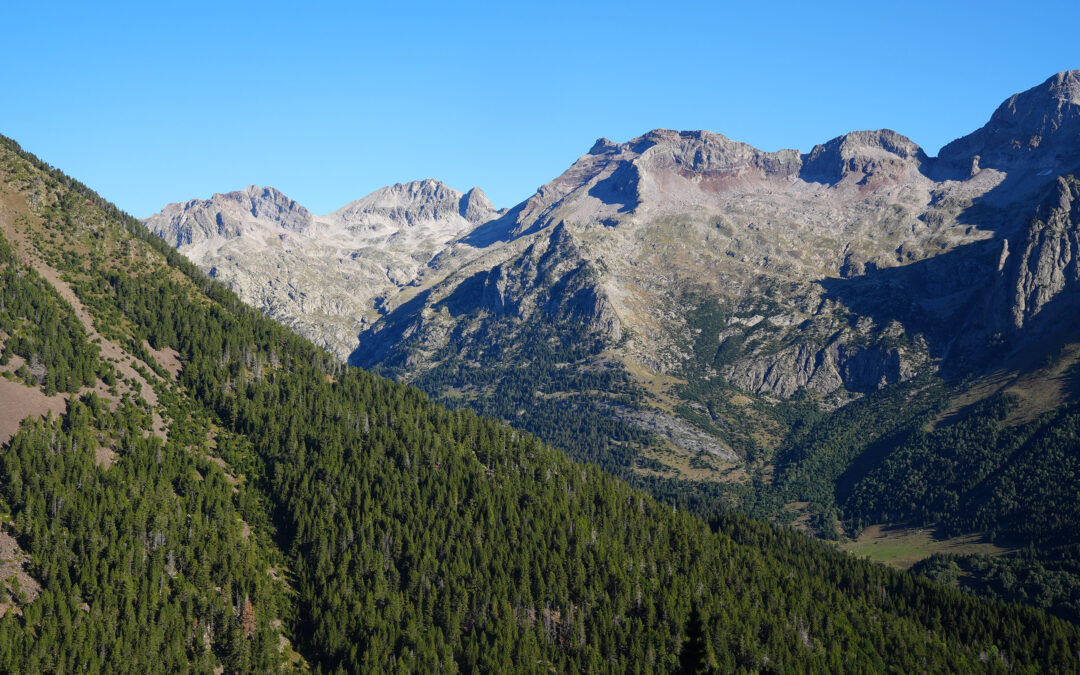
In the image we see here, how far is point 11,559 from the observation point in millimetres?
156250

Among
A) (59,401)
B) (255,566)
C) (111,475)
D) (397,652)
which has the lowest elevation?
(397,652)

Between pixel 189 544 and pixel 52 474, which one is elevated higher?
pixel 52 474

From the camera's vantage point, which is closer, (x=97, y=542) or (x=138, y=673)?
(x=138, y=673)

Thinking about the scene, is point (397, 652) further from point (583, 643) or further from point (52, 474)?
point (52, 474)

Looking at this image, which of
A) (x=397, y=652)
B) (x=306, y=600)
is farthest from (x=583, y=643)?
(x=306, y=600)

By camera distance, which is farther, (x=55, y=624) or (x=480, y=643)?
(x=480, y=643)

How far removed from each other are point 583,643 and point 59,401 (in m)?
144

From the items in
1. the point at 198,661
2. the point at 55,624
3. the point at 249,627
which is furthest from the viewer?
the point at 249,627

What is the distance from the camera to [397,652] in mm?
183500

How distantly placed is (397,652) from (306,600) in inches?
1036

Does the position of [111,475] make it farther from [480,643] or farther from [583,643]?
[583,643]

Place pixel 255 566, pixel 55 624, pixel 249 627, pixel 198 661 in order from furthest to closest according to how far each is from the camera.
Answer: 1. pixel 255 566
2. pixel 249 627
3. pixel 198 661
4. pixel 55 624

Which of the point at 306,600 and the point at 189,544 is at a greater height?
the point at 189,544

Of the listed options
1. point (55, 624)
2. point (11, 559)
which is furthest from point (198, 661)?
point (11, 559)
